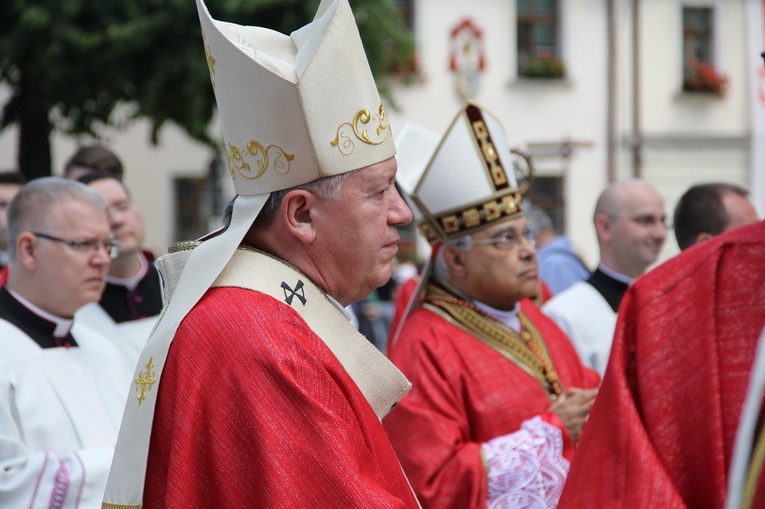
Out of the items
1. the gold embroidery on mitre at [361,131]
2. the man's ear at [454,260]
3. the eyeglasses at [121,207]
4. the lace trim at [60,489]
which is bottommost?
the lace trim at [60,489]

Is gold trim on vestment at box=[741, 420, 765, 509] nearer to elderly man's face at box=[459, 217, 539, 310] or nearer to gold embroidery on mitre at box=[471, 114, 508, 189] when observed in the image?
elderly man's face at box=[459, 217, 539, 310]

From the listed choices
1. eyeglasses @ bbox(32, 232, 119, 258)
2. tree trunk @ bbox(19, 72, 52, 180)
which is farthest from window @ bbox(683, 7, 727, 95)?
eyeglasses @ bbox(32, 232, 119, 258)

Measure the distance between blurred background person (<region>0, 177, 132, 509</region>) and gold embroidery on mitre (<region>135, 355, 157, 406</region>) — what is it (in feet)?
4.09

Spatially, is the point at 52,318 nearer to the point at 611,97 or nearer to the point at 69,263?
the point at 69,263

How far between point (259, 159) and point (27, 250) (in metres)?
1.80

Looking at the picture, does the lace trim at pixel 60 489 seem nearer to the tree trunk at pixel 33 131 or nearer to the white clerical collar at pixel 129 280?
the white clerical collar at pixel 129 280

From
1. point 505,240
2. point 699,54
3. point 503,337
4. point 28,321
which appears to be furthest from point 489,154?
point 699,54

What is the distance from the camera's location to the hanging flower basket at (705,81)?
20.6 m

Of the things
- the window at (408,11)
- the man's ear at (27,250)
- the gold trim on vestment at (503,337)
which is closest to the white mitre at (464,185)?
the gold trim on vestment at (503,337)

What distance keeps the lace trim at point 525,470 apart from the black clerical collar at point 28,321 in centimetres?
158

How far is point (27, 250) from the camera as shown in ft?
12.9

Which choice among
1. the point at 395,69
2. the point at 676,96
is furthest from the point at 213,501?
the point at 676,96

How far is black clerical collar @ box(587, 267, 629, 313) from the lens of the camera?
17.7 ft

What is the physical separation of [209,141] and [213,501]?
10667 millimetres
